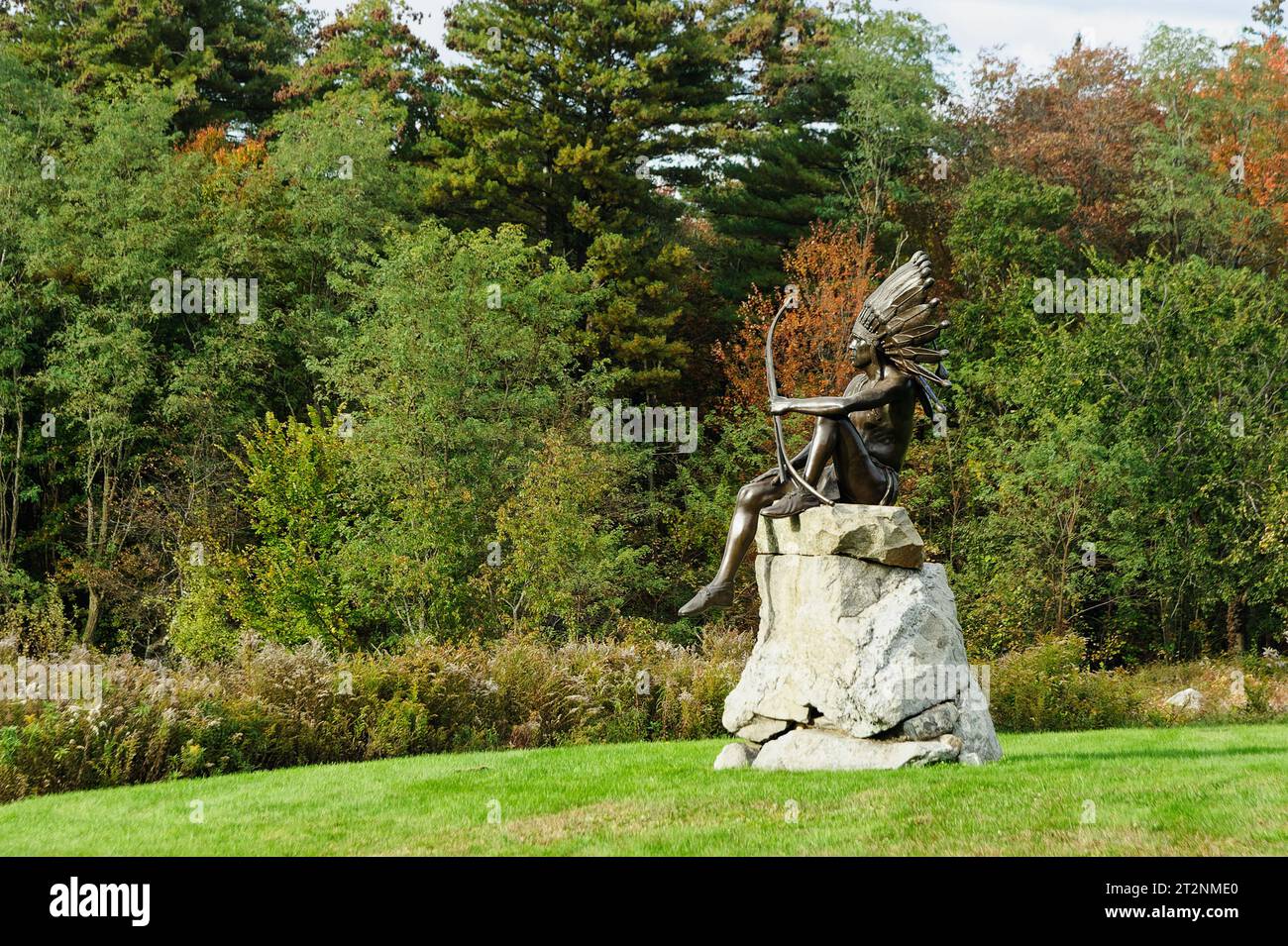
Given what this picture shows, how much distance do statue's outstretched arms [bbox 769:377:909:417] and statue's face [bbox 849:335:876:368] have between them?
241 millimetres

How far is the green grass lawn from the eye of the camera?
716 cm

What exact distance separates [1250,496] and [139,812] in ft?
62.8

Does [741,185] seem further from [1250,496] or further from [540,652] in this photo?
[540,652]

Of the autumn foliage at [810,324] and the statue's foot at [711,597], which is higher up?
the autumn foliage at [810,324]

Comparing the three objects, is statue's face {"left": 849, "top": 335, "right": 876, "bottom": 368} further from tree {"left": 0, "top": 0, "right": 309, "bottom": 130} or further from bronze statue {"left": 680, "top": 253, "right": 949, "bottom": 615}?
tree {"left": 0, "top": 0, "right": 309, "bottom": 130}

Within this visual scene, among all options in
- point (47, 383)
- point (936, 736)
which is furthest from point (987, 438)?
point (47, 383)

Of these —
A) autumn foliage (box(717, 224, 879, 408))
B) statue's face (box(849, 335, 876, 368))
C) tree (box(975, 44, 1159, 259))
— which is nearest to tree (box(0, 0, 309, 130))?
autumn foliage (box(717, 224, 879, 408))

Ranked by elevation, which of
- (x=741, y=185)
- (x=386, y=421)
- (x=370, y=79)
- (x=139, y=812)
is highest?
(x=370, y=79)

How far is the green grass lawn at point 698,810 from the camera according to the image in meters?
7.16

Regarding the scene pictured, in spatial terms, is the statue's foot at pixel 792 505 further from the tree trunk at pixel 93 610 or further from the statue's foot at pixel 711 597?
the tree trunk at pixel 93 610

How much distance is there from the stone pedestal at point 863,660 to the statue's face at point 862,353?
1444mm

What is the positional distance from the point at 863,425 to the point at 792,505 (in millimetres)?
1107

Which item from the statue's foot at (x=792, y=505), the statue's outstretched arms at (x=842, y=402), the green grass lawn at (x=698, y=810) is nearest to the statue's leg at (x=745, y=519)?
the statue's foot at (x=792, y=505)

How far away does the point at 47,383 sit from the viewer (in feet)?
83.2
